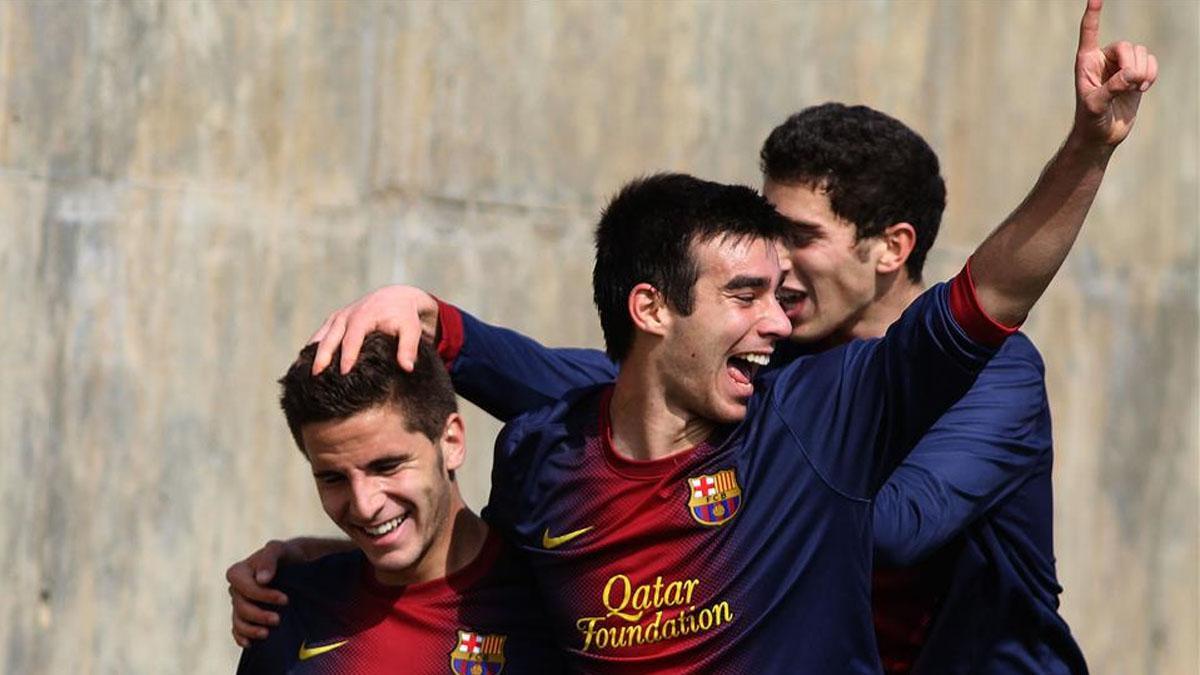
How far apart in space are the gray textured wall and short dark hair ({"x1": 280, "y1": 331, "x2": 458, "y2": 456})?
1.51 m

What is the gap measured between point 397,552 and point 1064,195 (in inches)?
53.7

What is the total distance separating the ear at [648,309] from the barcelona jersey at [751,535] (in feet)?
0.67

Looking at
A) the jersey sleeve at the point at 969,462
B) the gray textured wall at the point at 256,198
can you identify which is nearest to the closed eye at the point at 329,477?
the jersey sleeve at the point at 969,462

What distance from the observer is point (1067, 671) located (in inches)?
161

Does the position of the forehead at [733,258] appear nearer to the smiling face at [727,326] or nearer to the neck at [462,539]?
the smiling face at [727,326]

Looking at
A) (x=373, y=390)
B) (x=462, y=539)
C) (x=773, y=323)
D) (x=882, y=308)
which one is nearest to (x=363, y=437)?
(x=373, y=390)

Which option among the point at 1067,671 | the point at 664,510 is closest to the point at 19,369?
the point at 664,510

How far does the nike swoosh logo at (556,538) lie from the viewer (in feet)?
11.9

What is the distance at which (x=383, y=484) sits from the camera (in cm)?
373

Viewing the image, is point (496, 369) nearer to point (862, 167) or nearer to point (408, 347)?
point (408, 347)

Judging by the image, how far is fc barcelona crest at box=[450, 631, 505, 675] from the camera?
3.76 meters

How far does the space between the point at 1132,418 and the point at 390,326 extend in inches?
148

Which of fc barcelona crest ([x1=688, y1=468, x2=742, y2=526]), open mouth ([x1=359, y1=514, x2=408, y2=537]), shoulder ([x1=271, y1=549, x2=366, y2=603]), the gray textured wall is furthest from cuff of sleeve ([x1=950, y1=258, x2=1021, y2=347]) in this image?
the gray textured wall

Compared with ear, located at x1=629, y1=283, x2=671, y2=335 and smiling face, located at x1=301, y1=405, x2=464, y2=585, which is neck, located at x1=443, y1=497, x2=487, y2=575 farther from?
ear, located at x1=629, y1=283, x2=671, y2=335
